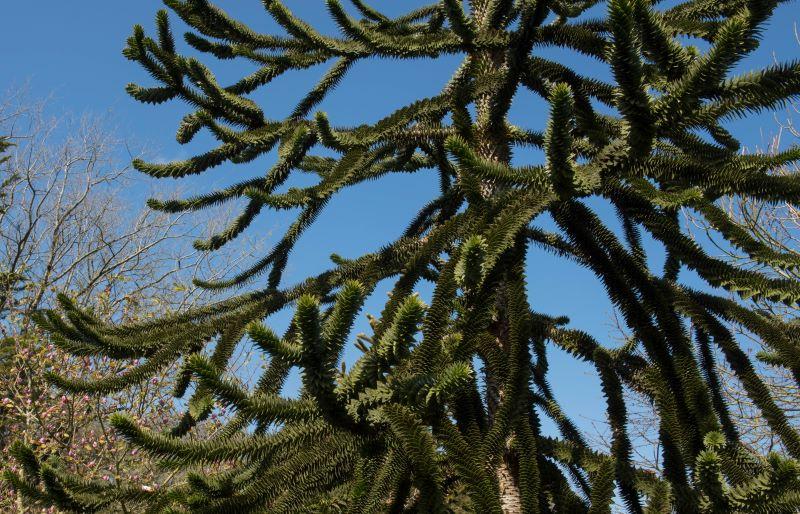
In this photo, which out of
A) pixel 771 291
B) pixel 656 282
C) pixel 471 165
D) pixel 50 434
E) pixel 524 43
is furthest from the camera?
pixel 50 434

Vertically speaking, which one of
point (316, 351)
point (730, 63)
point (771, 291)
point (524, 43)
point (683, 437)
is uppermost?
point (524, 43)

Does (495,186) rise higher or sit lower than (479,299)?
higher

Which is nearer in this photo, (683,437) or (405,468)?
(405,468)

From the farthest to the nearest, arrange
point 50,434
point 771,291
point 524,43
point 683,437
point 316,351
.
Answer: point 50,434 → point 524,43 → point 683,437 → point 771,291 → point 316,351

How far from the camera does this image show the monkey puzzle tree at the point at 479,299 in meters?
2.11

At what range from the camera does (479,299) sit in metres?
2.77

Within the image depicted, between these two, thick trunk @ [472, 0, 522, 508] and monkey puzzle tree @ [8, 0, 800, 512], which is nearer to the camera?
monkey puzzle tree @ [8, 0, 800, 512]

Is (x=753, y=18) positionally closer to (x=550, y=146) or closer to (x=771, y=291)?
(x=550, y=146)

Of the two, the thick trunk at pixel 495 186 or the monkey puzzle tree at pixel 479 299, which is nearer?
the monkey puzzle tree at pixel 479 299

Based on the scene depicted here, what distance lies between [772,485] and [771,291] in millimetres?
926

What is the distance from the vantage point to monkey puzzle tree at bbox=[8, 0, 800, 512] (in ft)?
6.91

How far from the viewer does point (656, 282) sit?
3.40m

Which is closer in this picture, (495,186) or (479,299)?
(479,299)

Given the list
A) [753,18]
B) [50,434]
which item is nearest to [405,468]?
[753,18]
